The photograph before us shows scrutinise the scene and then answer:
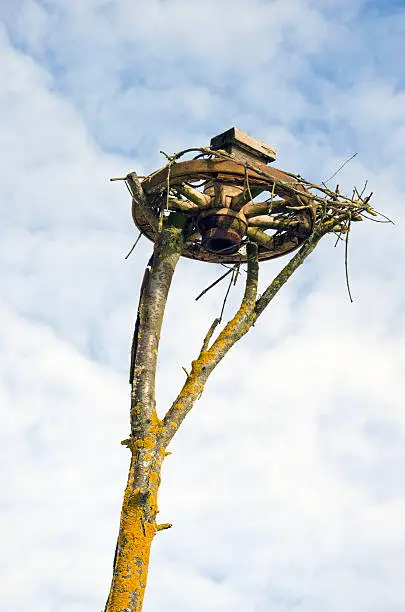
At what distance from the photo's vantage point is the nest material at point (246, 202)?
28.5 feet

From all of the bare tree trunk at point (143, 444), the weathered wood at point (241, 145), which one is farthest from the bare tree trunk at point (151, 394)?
the weathered wood at point (241, 145)

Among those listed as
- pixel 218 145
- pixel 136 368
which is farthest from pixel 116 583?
pixel 218 145

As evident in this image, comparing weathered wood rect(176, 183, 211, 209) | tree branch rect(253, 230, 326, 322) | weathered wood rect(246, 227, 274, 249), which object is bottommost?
tree branch rect(253, 230, 326, 322)

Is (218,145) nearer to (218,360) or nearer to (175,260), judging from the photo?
(175,260)

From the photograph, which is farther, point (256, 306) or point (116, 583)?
point (256, 306)

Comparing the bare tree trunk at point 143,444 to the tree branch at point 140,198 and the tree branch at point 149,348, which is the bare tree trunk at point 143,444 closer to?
the tree branch at point 149,348

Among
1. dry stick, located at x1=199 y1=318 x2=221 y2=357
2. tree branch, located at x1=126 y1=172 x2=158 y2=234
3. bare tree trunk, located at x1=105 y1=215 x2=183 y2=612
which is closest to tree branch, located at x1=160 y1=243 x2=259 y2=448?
dry stick, located at x1=199 y1=318 x2=221 y2=357

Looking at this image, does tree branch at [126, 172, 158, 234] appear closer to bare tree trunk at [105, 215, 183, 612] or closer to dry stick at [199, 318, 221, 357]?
bare tree trunk at [105, 215, 183, 612]

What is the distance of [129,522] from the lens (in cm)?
749

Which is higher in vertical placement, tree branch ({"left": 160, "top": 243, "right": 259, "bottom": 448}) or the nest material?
the nest material

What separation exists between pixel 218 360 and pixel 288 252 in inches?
78.5

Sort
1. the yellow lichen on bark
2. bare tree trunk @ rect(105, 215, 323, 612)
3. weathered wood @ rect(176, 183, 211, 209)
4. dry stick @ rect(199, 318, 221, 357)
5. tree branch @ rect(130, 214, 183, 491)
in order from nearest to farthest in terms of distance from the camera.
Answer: the yellow lichen on bark → bare tree trunk @ rect(105, 215, 323, 612) → tree branch @ rect(130, 214, 183, 491) → dry stick @ rect(199, 318, 221, 357) → weathered wood @ rect(176, 183, 211, 209)

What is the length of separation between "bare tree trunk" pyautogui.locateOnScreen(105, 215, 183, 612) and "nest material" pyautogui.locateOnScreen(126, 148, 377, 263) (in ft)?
1.12

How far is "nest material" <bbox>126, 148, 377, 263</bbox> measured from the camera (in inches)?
341
